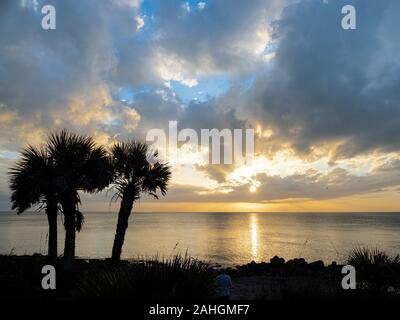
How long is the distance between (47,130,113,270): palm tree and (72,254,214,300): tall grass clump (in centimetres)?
1139

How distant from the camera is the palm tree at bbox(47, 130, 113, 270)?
1777 cm

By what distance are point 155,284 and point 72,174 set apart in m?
12.5

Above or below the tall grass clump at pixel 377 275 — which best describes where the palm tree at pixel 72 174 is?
above

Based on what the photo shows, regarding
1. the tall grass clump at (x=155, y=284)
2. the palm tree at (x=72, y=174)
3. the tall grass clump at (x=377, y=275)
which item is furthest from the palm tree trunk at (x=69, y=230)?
the tall grass clump at (x=377, y=275)

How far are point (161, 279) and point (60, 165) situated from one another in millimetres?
12767

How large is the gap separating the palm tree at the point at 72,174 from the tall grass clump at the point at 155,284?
11.4 metres

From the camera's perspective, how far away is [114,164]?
792 inches

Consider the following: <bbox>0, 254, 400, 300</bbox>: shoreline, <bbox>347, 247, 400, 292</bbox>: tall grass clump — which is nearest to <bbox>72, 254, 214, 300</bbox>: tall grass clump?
<bbox>0, 254, 400, 300</bbox>: shoreline

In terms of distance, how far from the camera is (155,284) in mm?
6688

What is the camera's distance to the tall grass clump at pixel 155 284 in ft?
21.4

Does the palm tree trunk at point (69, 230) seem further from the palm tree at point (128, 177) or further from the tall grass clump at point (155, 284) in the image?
the tall grass clump at point (155, 284)

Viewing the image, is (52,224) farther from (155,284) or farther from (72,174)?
(155,284)

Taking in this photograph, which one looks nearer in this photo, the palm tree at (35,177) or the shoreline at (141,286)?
the shoreline at (141,286)
